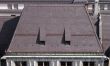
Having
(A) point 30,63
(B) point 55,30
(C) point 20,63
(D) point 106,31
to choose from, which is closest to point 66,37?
(B) point 55,30

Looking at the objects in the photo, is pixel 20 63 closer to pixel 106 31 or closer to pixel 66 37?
pixel 66 37

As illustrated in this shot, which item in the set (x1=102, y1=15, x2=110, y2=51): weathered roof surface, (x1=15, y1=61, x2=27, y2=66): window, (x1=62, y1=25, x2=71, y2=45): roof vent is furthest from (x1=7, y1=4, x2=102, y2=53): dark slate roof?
(x1=102, y1=15, x2=110, y2=51): weathered roof surface

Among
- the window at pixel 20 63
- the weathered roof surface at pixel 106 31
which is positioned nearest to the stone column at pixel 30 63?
the window at pixel 20 63

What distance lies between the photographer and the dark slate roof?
170ft

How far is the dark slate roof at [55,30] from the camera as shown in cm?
5184

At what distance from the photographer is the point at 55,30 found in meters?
53.3

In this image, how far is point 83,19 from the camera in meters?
54.5

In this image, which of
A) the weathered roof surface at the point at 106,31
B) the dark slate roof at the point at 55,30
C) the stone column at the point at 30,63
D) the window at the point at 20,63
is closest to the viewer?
the stone column at the point at 30,63

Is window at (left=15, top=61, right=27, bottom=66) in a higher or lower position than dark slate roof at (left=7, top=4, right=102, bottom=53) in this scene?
lower

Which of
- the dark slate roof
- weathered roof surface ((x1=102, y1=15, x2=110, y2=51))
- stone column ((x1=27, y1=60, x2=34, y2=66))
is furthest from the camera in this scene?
weathered roof surface ((x1=102, y1=15, x2=110, y2=51))

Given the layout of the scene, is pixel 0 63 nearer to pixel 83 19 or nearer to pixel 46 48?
pixel 46 48

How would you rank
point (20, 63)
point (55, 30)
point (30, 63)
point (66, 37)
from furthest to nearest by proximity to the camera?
point (55, 30)
point (66, 37)
point (20, 63)
point (30, 63)

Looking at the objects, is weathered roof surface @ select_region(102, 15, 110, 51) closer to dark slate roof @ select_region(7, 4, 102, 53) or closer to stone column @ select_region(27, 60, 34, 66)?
dark slate roof @ select_region(7, 4, 102, 53)

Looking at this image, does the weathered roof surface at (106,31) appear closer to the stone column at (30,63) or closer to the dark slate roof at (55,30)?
the dark slate roof at (55,30)
